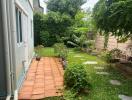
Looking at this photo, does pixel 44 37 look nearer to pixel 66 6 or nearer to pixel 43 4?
pixel 66 6

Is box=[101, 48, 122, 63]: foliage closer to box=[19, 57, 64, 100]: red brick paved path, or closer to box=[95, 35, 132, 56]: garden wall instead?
box=[95, 35, 132, 56]: garden wall

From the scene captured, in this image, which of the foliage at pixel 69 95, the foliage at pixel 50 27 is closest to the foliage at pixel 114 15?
the foliage at pixel 69 95

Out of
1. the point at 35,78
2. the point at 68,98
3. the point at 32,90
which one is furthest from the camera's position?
the point at 35,78

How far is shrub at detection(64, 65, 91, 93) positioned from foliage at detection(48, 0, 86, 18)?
820 inches

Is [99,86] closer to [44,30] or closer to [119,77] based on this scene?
[119,77]

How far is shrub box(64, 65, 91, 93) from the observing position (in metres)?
6.05

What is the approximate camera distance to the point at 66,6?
26953mm

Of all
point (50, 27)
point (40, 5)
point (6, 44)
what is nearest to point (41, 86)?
point (6, 44)

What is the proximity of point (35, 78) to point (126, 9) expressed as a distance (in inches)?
160

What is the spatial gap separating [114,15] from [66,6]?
66.0 feet

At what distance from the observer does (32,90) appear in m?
6.12

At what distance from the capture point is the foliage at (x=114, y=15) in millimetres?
6860

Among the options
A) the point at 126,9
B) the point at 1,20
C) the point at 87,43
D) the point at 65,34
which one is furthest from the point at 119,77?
the point at 65,34

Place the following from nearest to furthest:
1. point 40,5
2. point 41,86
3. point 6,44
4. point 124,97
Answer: point 6,44
point 124,97
point 41,86
point 40,5
